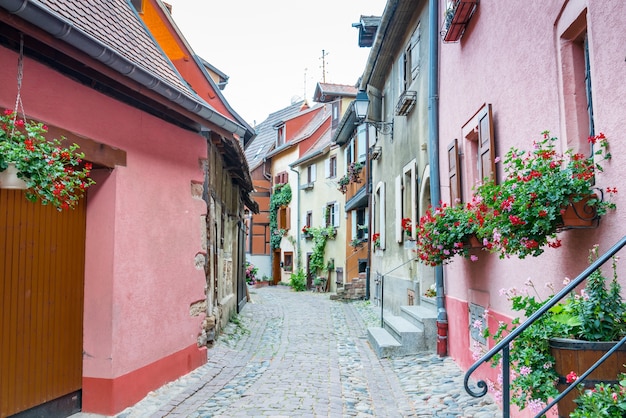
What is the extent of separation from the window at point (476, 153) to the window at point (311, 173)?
20.9m

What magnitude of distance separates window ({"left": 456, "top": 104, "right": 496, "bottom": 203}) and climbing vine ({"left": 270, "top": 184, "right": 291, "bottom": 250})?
24676 mm

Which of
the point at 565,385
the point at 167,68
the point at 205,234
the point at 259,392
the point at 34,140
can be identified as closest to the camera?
the point at 565,385

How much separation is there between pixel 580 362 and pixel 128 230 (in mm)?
4096

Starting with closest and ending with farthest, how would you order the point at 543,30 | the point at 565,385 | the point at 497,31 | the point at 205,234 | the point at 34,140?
the point at 565,385
the point at 34,140
the point at 543,30
the point at 497,31
the point at 205,234

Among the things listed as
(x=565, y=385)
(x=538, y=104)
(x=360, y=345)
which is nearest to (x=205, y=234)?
(x=360, y=345)

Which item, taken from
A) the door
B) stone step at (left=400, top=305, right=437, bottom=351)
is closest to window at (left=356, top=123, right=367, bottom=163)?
stone step at (left=400, top=305, right=437, bottom=351)

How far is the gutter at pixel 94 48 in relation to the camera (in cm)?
363

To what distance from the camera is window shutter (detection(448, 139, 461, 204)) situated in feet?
22.9

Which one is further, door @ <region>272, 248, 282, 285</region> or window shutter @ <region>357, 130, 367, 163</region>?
door @ <region>272, 248, 282, 285</region>

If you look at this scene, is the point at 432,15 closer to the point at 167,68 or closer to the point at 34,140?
the point at 167,68

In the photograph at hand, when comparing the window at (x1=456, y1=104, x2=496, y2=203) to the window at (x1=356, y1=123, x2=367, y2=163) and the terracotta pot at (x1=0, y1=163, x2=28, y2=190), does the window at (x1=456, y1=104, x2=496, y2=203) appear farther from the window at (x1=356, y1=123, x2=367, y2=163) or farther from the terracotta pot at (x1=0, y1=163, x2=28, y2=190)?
the window at (x1=356, y1=123, x2=367, y2=163)

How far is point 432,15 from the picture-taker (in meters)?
8.28

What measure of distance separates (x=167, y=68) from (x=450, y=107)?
369 cm

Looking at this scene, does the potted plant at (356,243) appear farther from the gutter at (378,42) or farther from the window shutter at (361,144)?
the gutter at (378,42)
